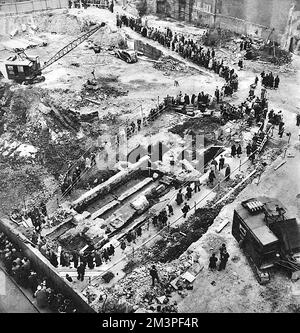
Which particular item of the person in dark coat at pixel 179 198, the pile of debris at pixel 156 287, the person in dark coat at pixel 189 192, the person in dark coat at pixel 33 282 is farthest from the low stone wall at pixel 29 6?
the pile of debris at pixel 156 287

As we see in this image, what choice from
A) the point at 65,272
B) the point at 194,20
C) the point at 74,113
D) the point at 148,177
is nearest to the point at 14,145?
the point at 74,113

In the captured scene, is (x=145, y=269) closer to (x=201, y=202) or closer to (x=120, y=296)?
(x=120, y=296)

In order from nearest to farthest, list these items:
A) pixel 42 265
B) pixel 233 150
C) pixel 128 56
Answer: pixel 42 265 → pixel 233 150 → pixel 128 56

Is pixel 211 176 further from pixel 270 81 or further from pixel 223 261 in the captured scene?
pixel 270 81

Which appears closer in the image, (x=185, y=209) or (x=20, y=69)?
(x=185, y=209)

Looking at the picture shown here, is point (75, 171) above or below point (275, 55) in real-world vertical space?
below

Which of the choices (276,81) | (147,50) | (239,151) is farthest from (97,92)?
(276,81)
